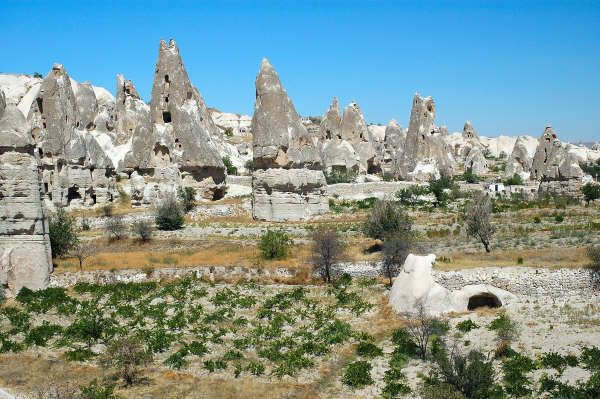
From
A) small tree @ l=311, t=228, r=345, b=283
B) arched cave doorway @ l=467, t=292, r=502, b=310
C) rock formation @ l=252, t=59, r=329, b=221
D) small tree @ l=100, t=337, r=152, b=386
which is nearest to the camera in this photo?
small tree @ l=100, t=337, r=152, b=386

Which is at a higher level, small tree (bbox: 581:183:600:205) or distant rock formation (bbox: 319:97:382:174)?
distant rock formation (bbox: 319:97:382:174)

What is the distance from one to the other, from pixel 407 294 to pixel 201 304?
20.6 feet

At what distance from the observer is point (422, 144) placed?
178 ft

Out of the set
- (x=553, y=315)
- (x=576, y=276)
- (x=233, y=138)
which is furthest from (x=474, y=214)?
(x=233, y=138)

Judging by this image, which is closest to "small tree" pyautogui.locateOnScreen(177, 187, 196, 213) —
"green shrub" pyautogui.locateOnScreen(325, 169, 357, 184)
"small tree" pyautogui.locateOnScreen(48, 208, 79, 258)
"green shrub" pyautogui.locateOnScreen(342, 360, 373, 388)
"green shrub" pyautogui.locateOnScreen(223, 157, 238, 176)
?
"small tree" pyautogui.locateOnScreen(48, 208, 79, 258)

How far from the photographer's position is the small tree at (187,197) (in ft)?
108

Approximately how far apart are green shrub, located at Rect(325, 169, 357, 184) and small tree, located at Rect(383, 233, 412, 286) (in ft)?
84.4

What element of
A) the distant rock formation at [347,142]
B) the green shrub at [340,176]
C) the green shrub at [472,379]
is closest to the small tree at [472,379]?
the green shrub at [472,379]

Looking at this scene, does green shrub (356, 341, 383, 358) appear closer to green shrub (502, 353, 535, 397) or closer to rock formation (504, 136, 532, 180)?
green shrub (502, 353, 535, 397)

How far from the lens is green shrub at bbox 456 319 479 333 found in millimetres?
15625

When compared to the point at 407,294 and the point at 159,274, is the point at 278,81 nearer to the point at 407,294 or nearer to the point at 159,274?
the point at 159,274

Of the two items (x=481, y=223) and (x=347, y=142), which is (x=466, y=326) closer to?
(x=481, y=223)

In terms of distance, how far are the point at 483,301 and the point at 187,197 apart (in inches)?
758

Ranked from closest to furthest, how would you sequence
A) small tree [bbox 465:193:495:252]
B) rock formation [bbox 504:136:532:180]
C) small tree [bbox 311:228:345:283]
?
small tree [bbox 311:228:345:283] → small tree [bbox 465:193:495:252] → rock formation [bbox 504:136:532:180]
